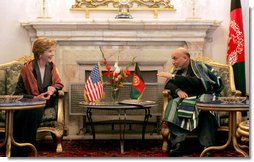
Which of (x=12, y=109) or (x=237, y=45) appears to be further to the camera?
(x=237, y=45)

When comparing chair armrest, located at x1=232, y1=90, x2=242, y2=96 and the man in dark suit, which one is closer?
the man in dark suit

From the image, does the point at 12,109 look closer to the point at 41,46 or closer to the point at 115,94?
the point at 41,46

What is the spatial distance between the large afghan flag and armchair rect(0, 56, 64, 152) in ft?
5.44

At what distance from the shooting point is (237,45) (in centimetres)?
433

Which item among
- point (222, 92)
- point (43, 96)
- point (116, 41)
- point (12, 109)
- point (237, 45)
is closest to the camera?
point (12, 109)

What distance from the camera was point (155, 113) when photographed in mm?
4309

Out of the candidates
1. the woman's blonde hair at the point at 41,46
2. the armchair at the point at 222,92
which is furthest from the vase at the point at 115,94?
the woman's blonde hair at the point at 41,46

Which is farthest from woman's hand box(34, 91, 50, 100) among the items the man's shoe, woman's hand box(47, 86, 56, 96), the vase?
the man's shoe

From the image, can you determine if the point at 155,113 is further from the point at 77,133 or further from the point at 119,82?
the point at 77,133

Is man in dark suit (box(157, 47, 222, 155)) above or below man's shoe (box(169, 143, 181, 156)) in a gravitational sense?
above

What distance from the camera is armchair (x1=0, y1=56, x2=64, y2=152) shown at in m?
3.83

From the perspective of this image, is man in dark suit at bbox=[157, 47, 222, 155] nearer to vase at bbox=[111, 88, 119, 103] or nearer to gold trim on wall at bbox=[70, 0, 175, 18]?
vase at bbox=[111, 88, 119, 103]

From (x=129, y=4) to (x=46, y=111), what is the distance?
1.43 metres

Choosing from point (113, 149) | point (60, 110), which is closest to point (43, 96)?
point (60, 110)
